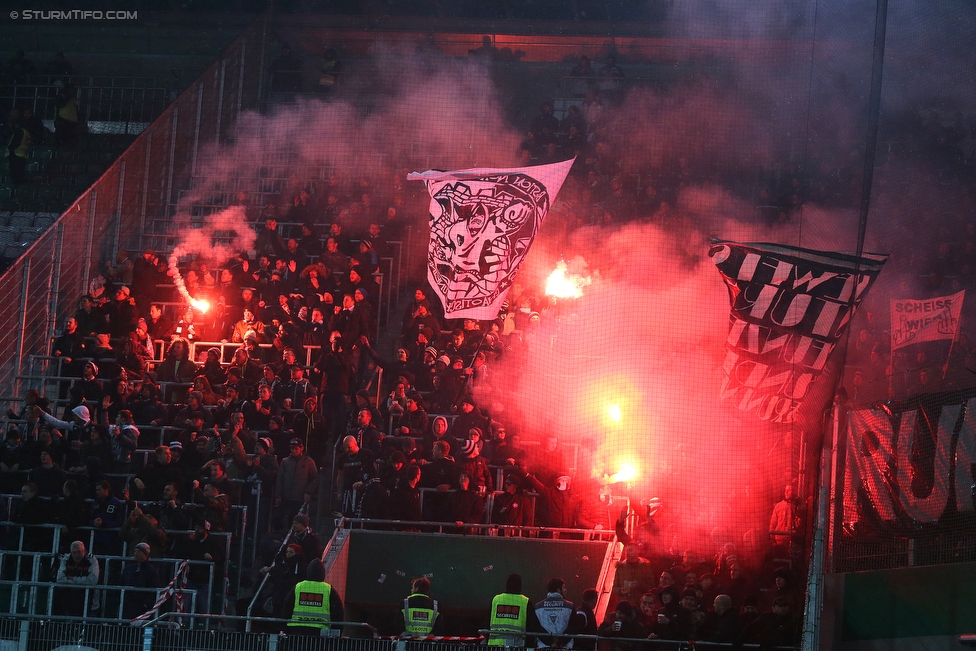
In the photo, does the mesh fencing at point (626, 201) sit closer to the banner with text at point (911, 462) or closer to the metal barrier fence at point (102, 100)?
the banner with text at point (911, 462)

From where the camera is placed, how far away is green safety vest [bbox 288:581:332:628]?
9.32m

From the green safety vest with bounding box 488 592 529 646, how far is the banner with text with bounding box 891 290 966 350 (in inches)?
206

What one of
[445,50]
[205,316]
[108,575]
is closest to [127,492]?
[108,575]

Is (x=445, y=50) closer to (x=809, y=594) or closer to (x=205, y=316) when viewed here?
(x=205, y=316)

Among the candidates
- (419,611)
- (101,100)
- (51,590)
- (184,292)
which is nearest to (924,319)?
(419,611)

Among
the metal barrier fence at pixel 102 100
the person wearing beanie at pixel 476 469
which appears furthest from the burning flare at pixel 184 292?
the person wearing beanie at pixel 476 469

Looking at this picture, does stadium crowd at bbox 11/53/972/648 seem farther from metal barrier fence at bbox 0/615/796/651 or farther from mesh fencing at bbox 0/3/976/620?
metal barrier fence at bbox 0/615/796/651

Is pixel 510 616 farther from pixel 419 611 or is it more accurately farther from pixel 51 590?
pixel 51 590

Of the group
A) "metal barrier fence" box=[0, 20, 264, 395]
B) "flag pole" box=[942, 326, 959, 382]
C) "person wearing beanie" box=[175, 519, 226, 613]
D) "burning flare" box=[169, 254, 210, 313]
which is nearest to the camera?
"flag pole" box=[942, 326, 959, 382]

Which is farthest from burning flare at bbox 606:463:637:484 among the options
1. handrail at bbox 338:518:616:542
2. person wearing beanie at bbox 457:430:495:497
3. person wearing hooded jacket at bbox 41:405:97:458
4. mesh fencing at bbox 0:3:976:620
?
person wearing hooded jacket at bbox 41:405:97:458

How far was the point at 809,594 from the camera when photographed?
845 centimetres

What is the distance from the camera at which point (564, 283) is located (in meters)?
15.7

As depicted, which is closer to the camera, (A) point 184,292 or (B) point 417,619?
(B) point 417,619

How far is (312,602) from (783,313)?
→ 465 centimetres
